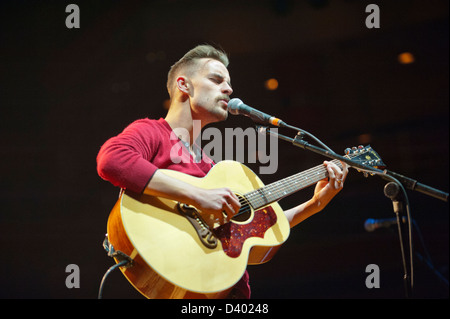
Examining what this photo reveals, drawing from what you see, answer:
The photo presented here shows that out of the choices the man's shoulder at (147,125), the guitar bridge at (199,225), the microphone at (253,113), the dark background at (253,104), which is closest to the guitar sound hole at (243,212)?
the guitar bridge at (199,225)

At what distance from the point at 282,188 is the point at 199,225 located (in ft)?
2.22

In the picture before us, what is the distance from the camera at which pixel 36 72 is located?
3627mm

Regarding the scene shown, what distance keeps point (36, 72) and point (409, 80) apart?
4379mm

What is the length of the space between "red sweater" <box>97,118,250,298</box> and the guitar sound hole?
0.30m

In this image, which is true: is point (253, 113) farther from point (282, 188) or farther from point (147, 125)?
point (147, 125)

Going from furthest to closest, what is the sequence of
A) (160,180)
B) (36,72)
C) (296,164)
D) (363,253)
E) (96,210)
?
(296,164), (363,253), (96,210), (36,72), (160,180)

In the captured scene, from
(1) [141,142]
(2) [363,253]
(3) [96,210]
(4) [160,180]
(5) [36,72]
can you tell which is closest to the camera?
(4) [160,180]

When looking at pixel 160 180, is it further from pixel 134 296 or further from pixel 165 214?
pixel 134 296

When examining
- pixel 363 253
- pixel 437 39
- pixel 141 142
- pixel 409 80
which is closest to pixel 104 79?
pixel 141 142

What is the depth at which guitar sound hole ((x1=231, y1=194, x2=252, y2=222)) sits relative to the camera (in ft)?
6.82

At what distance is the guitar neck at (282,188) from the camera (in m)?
2.19

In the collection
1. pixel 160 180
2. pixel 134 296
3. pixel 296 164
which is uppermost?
pixel 296 164

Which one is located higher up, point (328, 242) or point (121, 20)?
point (121, 20)

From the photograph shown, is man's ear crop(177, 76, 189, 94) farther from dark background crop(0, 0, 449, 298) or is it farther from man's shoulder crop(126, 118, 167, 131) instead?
dark background crop(0, 0, 449, 298)
